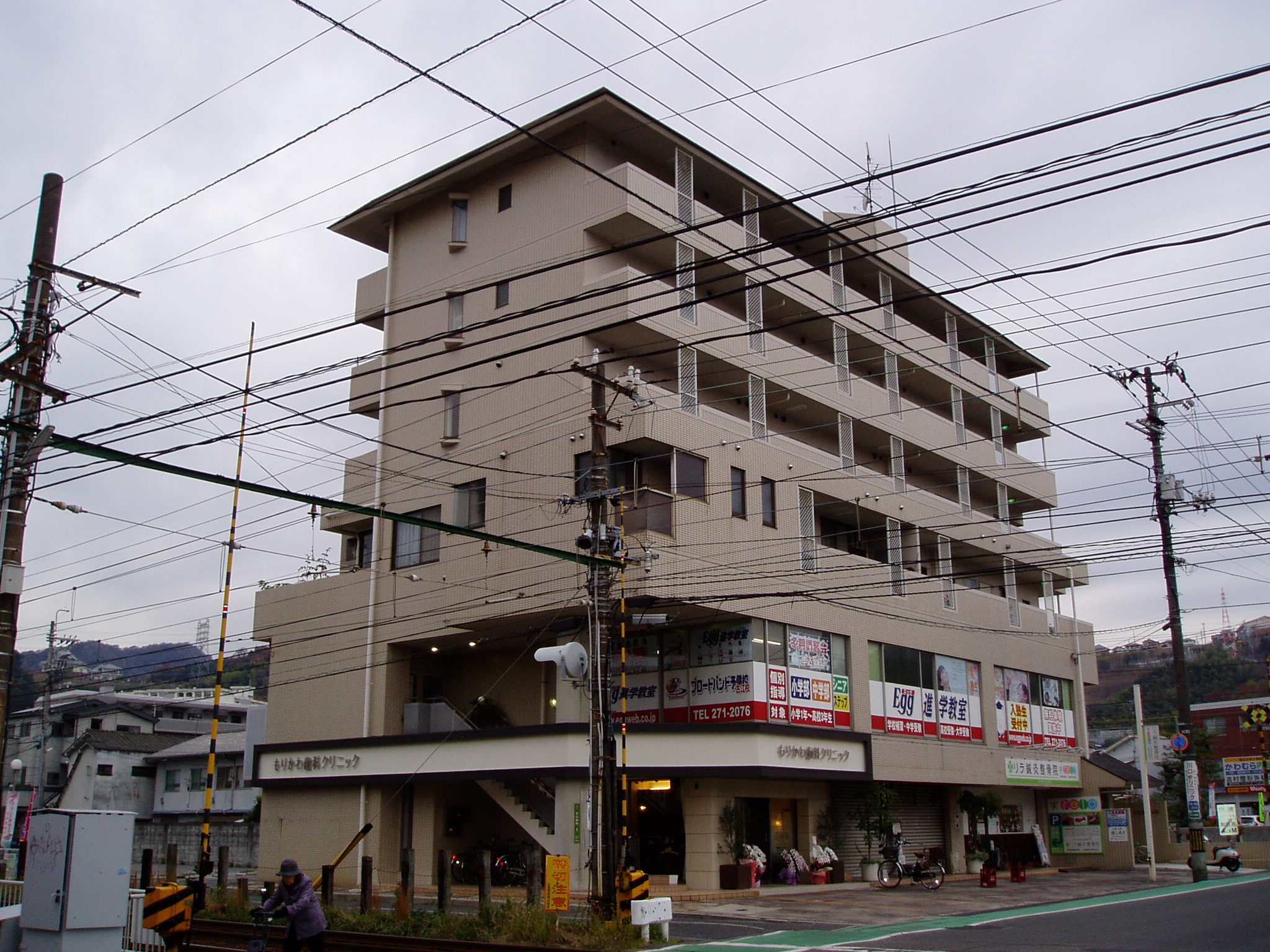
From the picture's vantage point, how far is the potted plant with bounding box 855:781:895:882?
3234 centimetres

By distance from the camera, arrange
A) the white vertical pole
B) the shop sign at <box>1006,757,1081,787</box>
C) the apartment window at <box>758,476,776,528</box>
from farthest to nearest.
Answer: the shop sign at <box>1006,757,1081,787</box>
the white vertical pole
the apartment window at <box>758,476,776,528</box>

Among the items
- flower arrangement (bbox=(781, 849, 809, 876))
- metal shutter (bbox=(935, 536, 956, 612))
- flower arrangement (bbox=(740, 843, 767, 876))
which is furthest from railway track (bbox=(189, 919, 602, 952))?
metal shutter (bbox=(935, 536, 956, 612))

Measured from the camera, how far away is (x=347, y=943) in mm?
18203

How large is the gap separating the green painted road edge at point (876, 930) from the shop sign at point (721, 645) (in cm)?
960

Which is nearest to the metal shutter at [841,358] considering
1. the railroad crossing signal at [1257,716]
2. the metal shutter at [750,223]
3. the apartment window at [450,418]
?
the metal shutter at [750,223]

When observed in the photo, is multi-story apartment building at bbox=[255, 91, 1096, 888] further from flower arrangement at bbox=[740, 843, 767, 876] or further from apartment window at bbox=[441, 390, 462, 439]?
A: flower arrangement at bbox=[740, 843, 767, 876]

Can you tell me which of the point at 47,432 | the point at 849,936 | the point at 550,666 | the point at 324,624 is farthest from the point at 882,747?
the point at 47,432

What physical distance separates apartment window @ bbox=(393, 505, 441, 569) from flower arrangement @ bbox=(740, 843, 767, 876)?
12545 millimetres

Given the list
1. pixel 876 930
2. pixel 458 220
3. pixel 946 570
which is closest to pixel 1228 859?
pixel 946 570

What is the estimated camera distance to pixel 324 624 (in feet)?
120

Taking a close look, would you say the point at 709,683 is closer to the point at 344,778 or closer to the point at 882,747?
the point at 882,747

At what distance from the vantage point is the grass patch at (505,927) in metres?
16.6

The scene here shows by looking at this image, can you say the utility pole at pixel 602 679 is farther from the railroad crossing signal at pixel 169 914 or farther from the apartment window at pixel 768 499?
the apartment window at pixel 768 499

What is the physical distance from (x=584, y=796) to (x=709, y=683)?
17.7 feet
